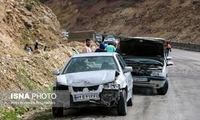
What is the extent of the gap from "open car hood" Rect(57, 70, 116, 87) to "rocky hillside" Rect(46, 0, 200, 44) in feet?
218

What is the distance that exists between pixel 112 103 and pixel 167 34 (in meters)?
76.1

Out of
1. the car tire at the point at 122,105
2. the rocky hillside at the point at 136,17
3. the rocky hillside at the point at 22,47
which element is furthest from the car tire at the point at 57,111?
the rocky hillside at the point at 136,17

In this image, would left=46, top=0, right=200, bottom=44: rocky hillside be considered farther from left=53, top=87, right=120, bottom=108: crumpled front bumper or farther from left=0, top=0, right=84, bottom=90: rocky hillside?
left=53, top=87, right=120, bottom=108: crumpled front bumper

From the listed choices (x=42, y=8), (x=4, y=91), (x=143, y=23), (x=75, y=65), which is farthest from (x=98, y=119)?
(x=143, y=23)

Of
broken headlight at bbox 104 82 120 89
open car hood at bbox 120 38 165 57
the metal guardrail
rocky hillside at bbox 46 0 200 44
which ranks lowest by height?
broken headlight at bbox 104 82 120 89

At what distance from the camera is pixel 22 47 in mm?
31625

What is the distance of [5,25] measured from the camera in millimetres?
31203

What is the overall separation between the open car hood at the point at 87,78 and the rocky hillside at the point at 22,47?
2550 mm

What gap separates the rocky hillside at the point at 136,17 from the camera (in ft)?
288

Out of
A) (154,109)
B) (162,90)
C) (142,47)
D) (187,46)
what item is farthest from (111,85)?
(187,46)

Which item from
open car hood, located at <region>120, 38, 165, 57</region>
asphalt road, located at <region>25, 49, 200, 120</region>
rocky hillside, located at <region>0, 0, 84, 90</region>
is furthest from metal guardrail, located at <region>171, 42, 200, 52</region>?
asphalt road, located at <region>25, 49, 200, 120</region>

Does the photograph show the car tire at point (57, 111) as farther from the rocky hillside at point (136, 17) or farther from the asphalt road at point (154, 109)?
the rocky hillside at point (136, 17)

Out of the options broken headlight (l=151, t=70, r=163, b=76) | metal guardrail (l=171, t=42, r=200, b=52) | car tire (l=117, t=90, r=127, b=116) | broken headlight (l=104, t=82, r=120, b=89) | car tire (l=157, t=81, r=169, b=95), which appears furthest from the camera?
metal guardrail (l=171, t=42, r=200, b=52)

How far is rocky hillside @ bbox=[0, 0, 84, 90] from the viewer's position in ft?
54.9
